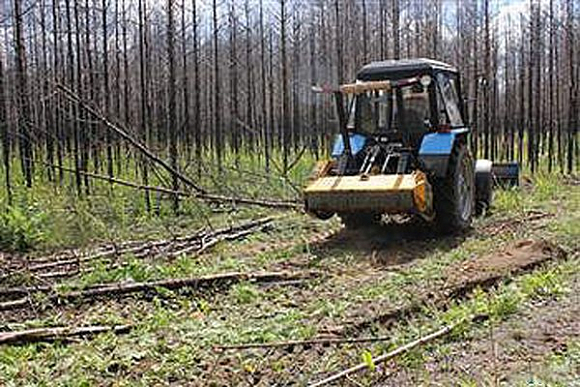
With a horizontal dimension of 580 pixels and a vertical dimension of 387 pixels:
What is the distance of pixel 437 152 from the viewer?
8023 millimetres

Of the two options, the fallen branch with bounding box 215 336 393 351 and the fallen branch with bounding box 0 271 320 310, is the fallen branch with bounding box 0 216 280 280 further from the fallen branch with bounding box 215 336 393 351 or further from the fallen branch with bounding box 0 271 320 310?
the fallen branch with bounding box 215 336 393 351

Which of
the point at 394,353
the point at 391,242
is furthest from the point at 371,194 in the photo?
the point at 394,353

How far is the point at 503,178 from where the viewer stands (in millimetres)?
12383

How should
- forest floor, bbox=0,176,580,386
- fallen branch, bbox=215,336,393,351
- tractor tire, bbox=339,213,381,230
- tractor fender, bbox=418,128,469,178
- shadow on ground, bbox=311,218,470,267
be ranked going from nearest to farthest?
forest floor, bbox=0,176,580,386 < fallen branch, bbox=215,336,393,351 < shadow on ground, bbox=311,218,470,267 < tractor fender, bbox=418,128,469,178 < tractor tire, bbox=339,213,381,230

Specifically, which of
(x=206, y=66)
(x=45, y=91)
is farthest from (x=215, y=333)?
(x=206, y=66)

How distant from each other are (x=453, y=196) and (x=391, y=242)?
36.8 inches

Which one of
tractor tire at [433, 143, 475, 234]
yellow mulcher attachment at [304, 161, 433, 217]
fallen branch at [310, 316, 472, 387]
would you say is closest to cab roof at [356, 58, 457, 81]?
tractor tire at [433, 143, 475, 234]

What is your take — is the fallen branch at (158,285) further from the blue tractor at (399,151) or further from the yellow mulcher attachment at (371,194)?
the blue tractor at (399,151)

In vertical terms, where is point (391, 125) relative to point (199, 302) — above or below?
above

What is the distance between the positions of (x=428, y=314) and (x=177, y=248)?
3.47 metres

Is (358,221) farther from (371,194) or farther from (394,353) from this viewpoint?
(394,353)

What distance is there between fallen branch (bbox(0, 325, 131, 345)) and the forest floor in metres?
0.04

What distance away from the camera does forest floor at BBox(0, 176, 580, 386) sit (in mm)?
4156

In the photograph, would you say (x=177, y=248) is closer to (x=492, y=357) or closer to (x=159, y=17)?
(x=492, y=357)
